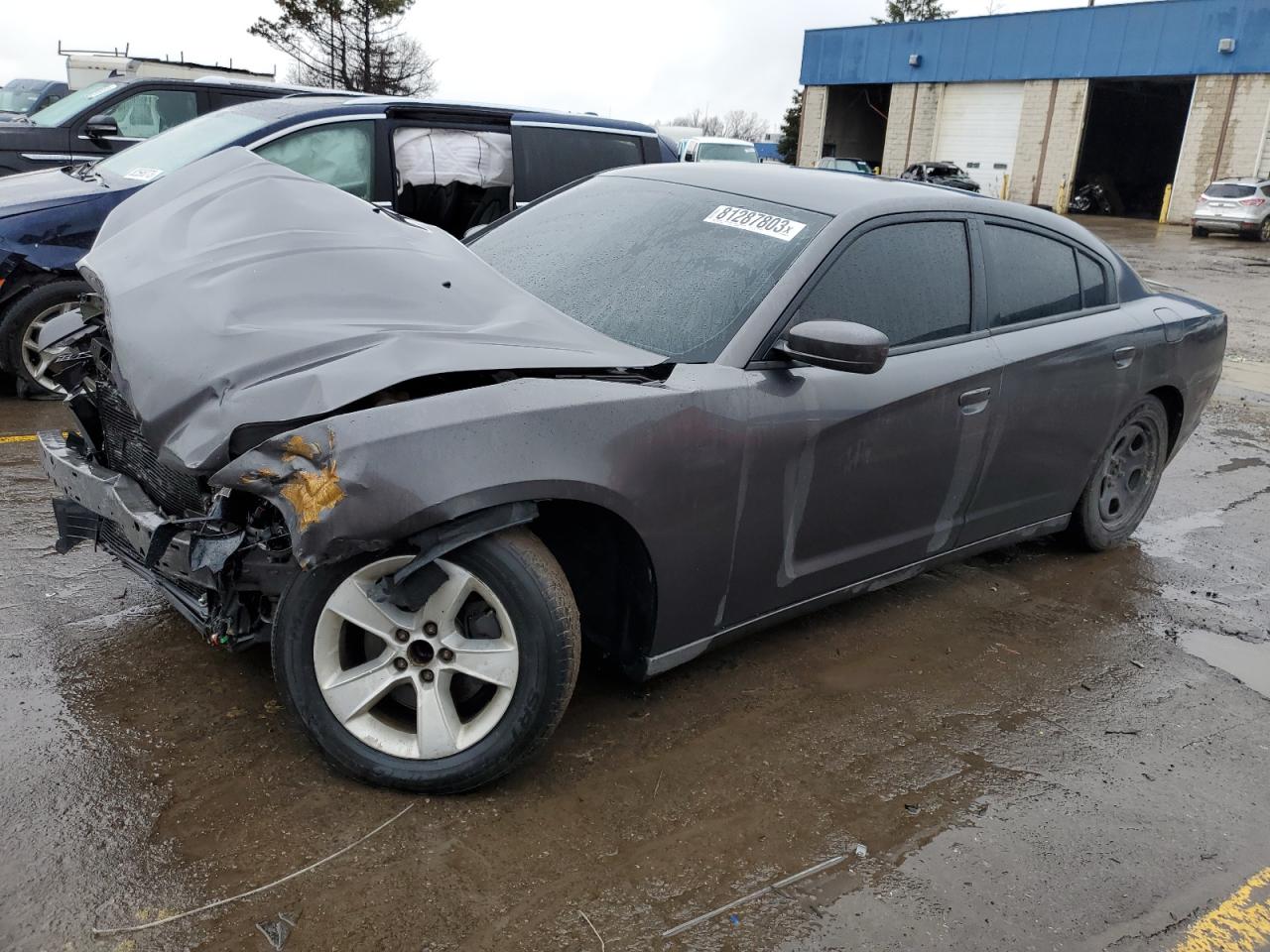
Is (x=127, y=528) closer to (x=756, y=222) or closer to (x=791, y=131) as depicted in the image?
(x=756, y=222)

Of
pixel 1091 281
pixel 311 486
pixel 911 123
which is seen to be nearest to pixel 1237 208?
pixel 911 123

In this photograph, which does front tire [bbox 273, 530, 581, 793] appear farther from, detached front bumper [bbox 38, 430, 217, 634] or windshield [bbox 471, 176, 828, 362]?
windshield [bbox 471, 176, 828, 362]

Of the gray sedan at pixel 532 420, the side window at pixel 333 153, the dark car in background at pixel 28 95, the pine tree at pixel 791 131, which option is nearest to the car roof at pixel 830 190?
the gray sedan at pixel 532 420

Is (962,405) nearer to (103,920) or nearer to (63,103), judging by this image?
(103,920)

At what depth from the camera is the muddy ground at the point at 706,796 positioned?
233cm

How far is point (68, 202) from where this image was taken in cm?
584

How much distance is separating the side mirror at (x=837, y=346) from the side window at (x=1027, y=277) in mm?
1077

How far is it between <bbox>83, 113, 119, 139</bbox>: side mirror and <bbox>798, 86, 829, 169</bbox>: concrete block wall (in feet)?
131

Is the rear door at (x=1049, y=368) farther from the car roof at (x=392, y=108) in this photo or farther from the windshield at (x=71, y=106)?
the windshield at (x=71, y=106)

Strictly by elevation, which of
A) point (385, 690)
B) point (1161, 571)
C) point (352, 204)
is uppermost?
point (352, 204)

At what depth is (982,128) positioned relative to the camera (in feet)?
128

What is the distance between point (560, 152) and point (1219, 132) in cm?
3337

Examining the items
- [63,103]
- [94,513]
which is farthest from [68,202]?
[94,513]

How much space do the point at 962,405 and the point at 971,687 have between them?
39.2 inches
